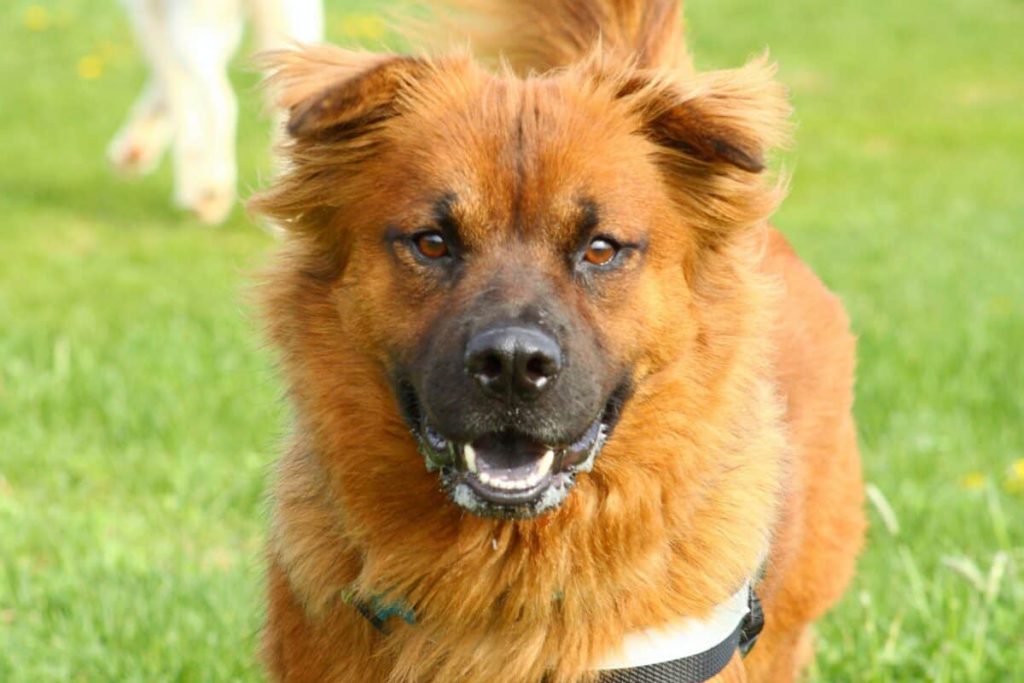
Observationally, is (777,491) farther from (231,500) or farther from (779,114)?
(231,500)

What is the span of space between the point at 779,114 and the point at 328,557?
5.10ft

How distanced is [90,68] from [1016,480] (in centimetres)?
1261

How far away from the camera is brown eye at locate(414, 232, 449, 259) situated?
3.42m

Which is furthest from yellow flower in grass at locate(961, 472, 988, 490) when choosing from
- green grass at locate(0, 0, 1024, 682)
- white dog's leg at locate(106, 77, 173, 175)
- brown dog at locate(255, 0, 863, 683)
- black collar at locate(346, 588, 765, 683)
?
white dog's leg at locate(106, 77, 173, 175)

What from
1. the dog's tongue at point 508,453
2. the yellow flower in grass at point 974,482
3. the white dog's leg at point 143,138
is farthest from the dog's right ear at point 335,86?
the white dog's leg at point 143,138

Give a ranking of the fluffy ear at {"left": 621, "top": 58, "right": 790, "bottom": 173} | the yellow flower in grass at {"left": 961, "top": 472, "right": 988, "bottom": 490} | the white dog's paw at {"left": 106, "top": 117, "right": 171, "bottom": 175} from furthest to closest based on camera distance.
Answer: the white dog's paw at {"left": 106, "top": 117, "right": 171, "bottom": 175}, the yellow flower in grass at {"left": 961, "top": 472, "right": 988, "bottom": 490}, the fluffy ear at {"left": 621, "top": 58, "right": 790, "bottom": 173}

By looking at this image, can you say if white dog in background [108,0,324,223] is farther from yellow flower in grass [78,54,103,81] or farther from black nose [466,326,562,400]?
black nose [466,326,562,400]

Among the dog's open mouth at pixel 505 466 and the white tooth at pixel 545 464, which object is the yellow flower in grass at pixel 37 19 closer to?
the dog's open mouth at pixel 505 466

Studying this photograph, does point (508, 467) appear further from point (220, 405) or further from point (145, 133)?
point (145, 133)

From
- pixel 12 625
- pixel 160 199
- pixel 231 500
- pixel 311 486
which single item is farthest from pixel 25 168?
pixel 311 486

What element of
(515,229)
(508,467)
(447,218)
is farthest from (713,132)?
(508,467)

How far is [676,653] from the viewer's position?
3350 millimetres

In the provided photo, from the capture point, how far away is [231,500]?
19.6ft

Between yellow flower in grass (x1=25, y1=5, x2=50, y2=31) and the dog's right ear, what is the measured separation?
1531 centimetres
